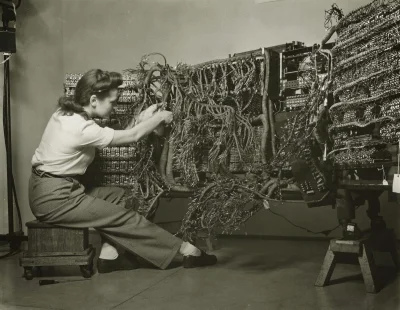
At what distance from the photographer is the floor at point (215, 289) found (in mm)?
1989

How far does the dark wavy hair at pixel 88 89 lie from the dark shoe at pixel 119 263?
0.84 metres

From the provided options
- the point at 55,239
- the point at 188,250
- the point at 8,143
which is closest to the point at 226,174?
the point at 188,250

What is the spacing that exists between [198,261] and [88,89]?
3.73ft

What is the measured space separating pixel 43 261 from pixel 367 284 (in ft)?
5.40

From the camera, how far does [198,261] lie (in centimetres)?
265

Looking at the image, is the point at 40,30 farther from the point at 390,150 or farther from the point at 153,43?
the point at 390,150

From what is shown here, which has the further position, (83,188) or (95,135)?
(83,188)

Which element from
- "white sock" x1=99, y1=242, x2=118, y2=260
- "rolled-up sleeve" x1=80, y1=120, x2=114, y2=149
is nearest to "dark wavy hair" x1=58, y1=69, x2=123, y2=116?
"rolled-up sleeve" x1=80, y1=120, x2=114, y2=149

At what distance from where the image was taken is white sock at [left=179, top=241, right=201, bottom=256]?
2632 mm

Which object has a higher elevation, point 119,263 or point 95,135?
point 95,135

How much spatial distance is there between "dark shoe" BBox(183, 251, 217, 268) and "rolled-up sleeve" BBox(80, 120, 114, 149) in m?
0.79

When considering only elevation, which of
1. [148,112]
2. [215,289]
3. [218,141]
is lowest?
[215,289]

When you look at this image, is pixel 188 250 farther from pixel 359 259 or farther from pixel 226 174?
pixel 359 259

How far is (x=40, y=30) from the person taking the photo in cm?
376
